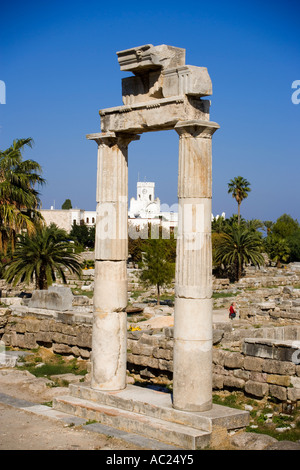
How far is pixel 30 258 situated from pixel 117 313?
46.8 feet

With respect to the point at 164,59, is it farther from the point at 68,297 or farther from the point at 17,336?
the point at 17,336

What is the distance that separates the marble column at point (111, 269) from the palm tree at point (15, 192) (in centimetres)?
1155

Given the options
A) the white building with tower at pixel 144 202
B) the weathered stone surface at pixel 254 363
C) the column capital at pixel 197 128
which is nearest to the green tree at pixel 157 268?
the weathered stone surface at pixel 254 363

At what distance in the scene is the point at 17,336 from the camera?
63.7 ft

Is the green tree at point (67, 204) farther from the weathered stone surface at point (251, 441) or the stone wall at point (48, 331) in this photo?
the weathered stone surface at point (251, 441)

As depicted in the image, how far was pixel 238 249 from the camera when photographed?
45.7 meters

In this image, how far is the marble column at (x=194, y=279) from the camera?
9969mm

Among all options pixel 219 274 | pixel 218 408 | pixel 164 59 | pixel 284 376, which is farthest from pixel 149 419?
pixel 219 274

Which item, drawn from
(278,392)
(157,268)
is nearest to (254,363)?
(278,392)

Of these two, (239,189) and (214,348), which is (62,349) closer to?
(214,348)

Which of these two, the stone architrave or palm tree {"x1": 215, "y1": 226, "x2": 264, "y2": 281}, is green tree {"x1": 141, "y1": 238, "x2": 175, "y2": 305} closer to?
palm tree {"x1": 215, "y1": 226, "x2": 264, "y2": 281}

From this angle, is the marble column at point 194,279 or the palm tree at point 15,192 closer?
the marble column at point 194,279

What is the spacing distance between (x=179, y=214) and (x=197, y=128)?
1.42 meters

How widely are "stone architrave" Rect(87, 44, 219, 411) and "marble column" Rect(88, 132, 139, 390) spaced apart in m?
0.02
